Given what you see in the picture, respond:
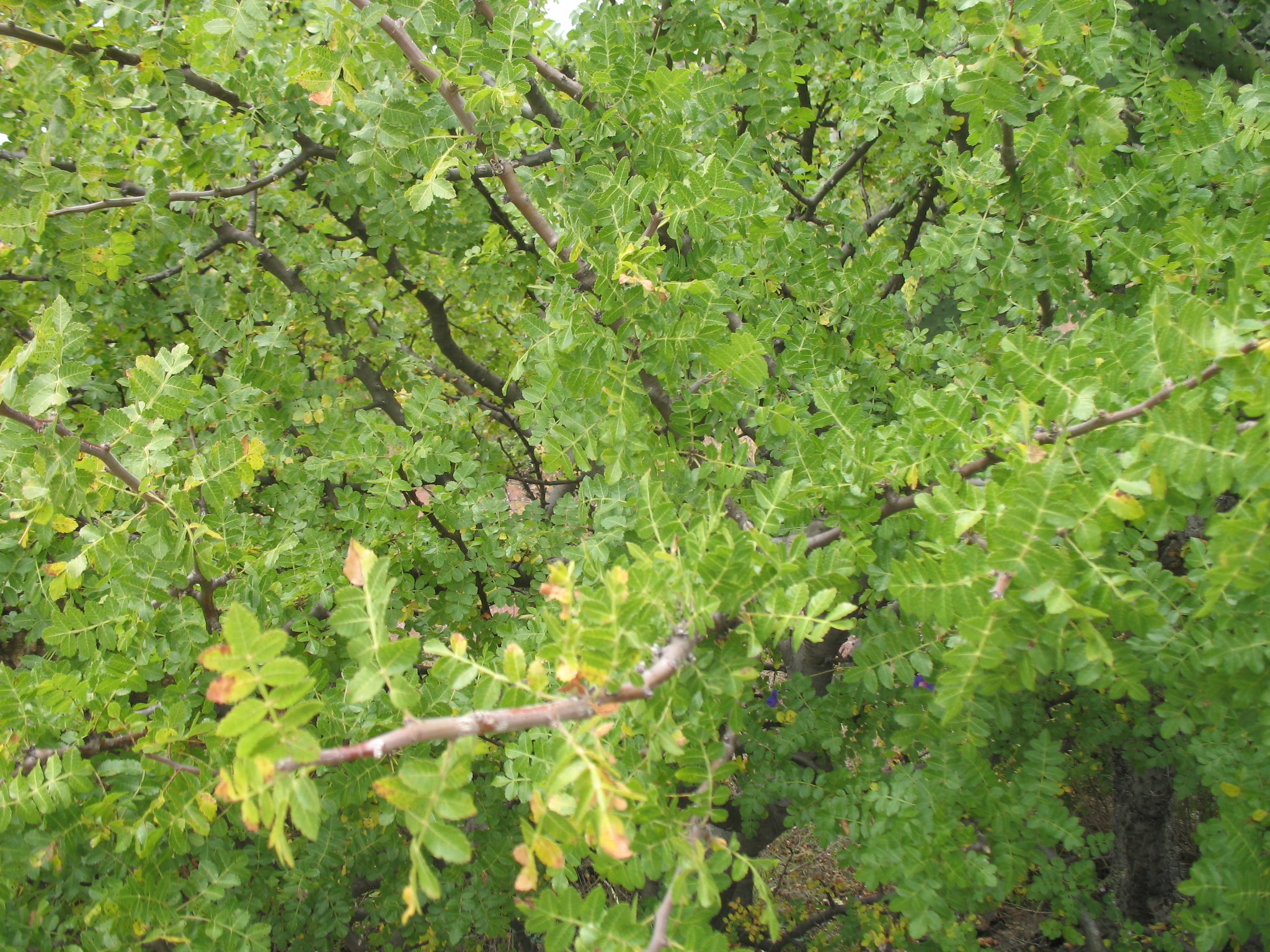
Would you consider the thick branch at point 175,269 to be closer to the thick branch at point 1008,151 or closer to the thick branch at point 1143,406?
the thick branch at point 1008,151

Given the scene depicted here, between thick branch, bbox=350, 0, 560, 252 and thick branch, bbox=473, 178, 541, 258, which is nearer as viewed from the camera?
thick branch, bbox=350, 0, 560, 252

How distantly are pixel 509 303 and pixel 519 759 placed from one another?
240cm

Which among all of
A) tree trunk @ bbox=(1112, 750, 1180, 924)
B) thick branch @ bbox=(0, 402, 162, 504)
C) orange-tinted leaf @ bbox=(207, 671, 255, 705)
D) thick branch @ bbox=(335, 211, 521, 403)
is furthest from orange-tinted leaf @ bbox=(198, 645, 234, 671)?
tree trunk @ bbox=(1112, 750, 1180, 924)

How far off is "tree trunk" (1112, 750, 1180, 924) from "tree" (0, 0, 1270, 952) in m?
0.56

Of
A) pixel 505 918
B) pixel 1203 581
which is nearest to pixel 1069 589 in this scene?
pixel 1203 581

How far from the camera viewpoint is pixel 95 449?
1506mm

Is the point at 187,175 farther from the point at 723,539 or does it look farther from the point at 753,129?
the point at 723,539

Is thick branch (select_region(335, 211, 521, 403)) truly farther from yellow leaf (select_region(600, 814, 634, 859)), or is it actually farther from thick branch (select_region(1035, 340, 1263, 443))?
yellow leaf (select_region(600, 814, 634, 859))

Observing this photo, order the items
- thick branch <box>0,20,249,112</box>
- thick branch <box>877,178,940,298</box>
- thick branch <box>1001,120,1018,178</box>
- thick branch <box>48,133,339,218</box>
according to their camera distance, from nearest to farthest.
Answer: thick branch <box>1001,120,1018,178</box> → thick branch <box>0,20,249,112</box> → thick branch <box>48,133,339,218</box> → thick branch <box>877,178,940,298</box>

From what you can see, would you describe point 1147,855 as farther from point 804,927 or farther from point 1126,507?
point 1126,507

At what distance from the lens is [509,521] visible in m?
2.53

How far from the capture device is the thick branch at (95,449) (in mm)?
1412

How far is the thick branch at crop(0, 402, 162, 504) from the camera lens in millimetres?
1412

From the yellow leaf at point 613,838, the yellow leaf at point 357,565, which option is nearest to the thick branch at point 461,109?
the yellow leaf at point 357,565
